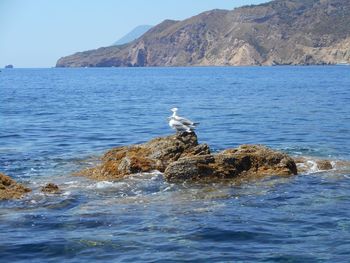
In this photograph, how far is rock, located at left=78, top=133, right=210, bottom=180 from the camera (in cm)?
2067

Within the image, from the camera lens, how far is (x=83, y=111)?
54344mm

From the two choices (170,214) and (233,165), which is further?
(233,165)

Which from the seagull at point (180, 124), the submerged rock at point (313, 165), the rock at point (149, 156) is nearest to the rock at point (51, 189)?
the rock at point (149, 156)

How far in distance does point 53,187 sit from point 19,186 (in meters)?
1.02

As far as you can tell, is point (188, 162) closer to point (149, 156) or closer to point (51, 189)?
point (149, 156)

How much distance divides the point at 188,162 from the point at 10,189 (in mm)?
5805

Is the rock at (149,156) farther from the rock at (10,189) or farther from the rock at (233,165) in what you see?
the rock at (10,189)

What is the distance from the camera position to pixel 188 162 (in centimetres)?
1959

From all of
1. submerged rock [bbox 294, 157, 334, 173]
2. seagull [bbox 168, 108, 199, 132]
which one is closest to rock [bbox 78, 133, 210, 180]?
seagull [bbox 168, 108, 199, 132]

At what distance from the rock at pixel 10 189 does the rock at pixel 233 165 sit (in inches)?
185

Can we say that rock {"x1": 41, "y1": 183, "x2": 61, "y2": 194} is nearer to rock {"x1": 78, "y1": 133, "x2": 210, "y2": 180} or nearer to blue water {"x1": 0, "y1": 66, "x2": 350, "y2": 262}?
blue water {"x1": 0, "y1": 66, "x2": 350, "y2": 262}

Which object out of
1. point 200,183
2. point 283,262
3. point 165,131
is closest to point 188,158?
point 200,183

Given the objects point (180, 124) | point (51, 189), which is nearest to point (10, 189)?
point (51, 189)

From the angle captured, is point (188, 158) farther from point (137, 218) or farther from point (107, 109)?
point (107, 109)
